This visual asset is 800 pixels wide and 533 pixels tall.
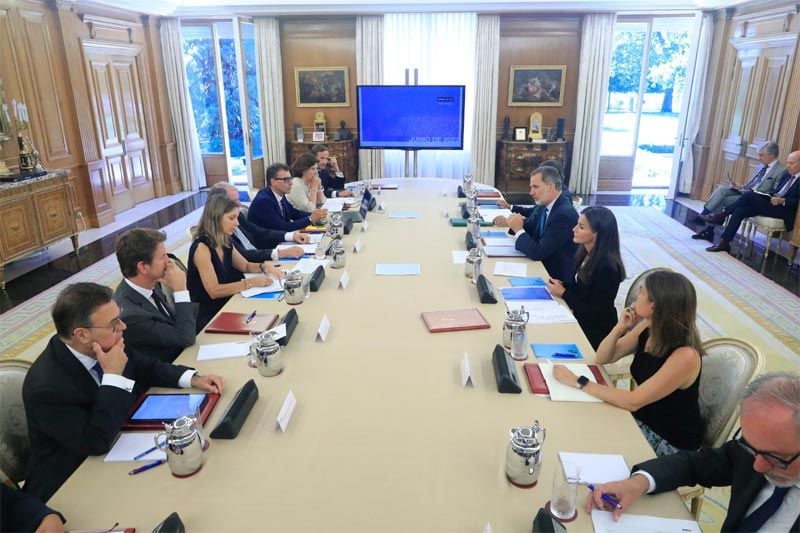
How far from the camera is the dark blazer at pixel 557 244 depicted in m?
3.24

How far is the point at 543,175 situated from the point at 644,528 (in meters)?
2.60

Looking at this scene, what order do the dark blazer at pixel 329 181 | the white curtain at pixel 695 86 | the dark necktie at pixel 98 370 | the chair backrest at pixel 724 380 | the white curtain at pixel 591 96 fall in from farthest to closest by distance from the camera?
the white curtain at pixel 591 96
the white curtain at pixel 695 86
the dark blazer at pixel 329 181
the chair backrest at pixel 724 380
the dark necktie at pixel 98 370

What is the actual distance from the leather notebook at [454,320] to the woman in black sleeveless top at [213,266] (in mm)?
982

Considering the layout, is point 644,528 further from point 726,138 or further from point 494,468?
point 726,138

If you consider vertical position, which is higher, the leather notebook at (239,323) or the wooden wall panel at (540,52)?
the wooden wall panel at (540,52)

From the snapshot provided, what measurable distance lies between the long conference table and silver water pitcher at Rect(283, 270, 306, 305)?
0.19 metres

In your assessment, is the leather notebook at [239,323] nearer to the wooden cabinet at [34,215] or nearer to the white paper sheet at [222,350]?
the white paper sheet at [222,350]

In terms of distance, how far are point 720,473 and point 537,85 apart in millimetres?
7819

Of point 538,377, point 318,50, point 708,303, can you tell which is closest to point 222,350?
point 538,377

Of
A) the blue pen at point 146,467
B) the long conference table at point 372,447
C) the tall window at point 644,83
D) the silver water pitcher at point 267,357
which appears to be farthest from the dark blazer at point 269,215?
the tall window at point 644,83

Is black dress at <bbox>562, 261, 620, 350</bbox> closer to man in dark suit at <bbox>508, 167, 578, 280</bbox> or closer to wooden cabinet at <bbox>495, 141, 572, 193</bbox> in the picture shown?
man in dark suit at <bbox>508, 167, 578, 280</bbox>

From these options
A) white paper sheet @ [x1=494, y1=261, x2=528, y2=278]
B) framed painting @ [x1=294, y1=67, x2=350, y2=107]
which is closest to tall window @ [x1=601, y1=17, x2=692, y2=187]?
framed painting @ [x1=294, y1=67, x2=350, y2=107]

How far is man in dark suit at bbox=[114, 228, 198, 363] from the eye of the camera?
214 cm

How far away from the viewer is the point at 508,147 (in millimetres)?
8344
